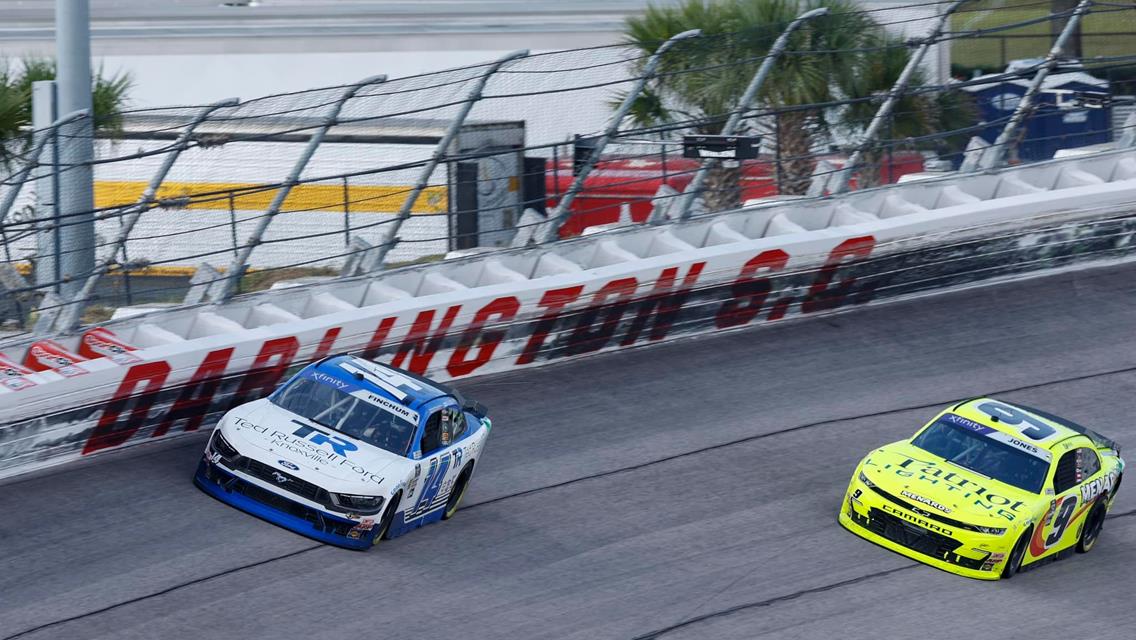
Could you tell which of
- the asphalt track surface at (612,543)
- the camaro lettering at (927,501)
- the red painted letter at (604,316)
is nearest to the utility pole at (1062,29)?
the asphalt track surface at (612,543)

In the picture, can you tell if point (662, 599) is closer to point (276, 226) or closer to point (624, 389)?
point (624, 389)

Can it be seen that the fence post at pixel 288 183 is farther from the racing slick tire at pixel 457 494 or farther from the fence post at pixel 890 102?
the fence post at pixel 890 102

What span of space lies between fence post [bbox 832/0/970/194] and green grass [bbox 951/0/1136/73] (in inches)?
7.9

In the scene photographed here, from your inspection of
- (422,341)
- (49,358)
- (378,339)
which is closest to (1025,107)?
(422,341)

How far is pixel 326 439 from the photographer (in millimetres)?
11562

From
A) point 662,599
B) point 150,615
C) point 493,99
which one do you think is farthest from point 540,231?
point 150,615

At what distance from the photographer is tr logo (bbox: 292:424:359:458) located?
11453 millimetres

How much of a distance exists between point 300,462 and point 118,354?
2597 mm

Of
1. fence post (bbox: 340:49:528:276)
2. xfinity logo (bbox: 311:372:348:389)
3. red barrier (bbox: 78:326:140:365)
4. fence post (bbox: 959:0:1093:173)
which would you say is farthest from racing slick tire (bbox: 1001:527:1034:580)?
fence post (bbox: 959:0:1093:173)

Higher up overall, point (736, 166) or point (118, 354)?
point (736, 166)

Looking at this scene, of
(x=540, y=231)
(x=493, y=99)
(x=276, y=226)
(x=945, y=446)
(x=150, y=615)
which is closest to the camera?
(x=150, y=615)

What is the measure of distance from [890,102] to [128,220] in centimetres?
942

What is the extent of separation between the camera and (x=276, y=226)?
1379 cm

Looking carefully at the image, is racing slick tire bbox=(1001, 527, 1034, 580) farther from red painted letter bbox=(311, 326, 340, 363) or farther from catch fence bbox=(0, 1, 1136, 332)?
red painted letter bbox=(311, 326, 340, 363)
